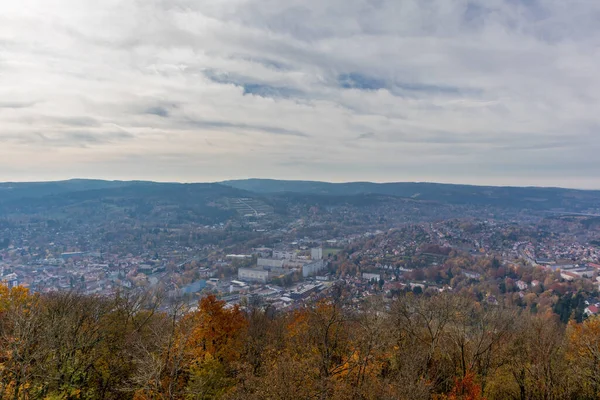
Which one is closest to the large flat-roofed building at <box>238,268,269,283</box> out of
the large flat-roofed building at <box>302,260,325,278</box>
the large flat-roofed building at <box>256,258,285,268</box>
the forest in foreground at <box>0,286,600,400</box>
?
the large flat-roofed building at <box>256,258,285,268</box>

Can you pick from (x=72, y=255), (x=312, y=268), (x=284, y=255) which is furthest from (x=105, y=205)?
(x=312, y=268)

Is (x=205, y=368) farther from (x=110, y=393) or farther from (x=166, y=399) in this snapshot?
(x=110, y=393)

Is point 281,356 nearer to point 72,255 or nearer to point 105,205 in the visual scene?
point 72,255

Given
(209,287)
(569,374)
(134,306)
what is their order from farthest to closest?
(209,287) → (134,306) → (569,374)

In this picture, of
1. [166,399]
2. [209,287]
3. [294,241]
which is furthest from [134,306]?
[294,241]

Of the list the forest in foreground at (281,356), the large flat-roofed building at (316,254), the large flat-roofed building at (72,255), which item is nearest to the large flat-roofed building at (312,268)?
the large flat-roofed building at (316,254)

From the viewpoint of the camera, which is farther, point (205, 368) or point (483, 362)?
point (483, 362)

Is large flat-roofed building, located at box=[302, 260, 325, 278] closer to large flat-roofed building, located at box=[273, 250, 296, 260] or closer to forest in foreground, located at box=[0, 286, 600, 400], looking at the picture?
large flat-roofed building, located at box=[273, 250, 296, 260]
